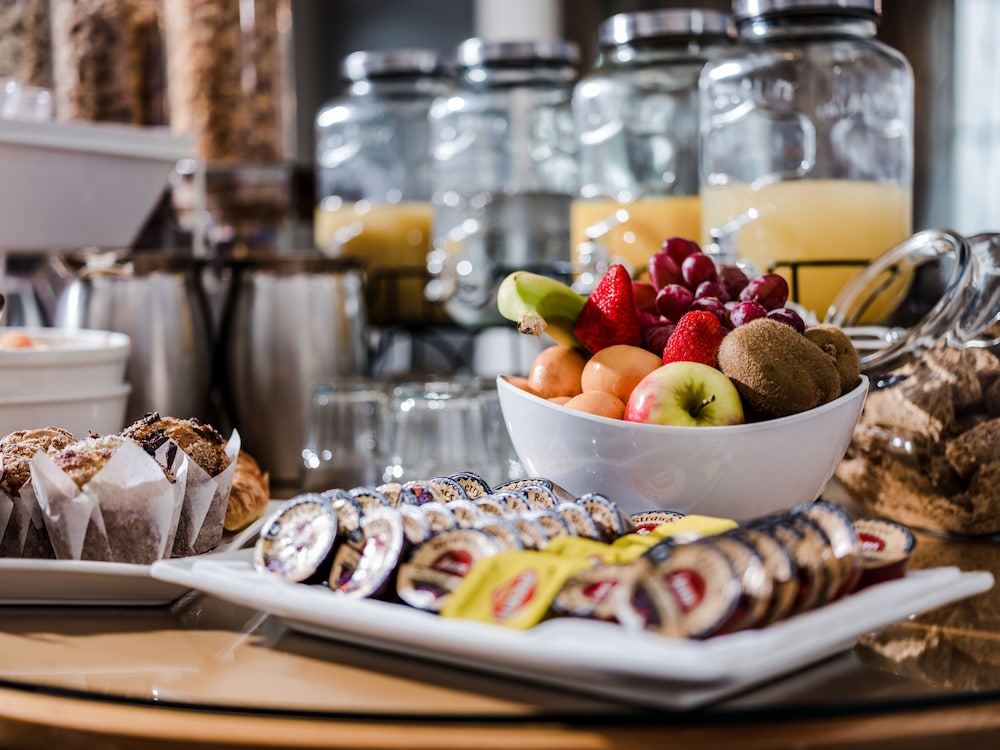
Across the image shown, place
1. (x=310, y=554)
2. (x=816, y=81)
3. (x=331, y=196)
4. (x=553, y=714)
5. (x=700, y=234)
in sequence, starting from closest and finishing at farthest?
(x=553, y=714) < (x=310, y=554) < (x=816, y=81) < (x=700, y=234) < (x=331, y=196)

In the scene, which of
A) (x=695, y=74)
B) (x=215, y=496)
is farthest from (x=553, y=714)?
(x=695, y=74)

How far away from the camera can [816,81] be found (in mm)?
1093

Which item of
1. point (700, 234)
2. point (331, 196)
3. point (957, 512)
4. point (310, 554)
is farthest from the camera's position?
point (331, 196)

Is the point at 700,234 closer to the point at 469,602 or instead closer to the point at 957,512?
the point at 957,512

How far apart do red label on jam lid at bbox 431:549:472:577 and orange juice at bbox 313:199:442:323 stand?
100 cm

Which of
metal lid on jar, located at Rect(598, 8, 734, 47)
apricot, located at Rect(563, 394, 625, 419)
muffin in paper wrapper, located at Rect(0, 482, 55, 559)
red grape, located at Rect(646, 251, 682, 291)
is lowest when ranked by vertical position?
muffin in paper wrapper, located at Rect(0, 482, 55, 559)

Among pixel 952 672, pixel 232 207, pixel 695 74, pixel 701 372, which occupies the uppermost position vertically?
pixel 695 74

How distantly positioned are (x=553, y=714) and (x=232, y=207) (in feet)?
4.35

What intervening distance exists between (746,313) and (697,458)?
11 cm

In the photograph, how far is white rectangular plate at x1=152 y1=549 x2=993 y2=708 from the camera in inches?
17.1

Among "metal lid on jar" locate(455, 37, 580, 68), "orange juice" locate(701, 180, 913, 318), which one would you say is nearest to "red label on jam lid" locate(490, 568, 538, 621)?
"orange juice" locate(701, 180, 913, 318)

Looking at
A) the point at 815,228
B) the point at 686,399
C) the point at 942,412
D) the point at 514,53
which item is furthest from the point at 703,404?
the point at 514,53

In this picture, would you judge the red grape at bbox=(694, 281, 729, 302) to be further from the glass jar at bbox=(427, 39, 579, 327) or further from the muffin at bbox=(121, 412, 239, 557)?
the glass jar at bbox=(427, 39, 579, 327)

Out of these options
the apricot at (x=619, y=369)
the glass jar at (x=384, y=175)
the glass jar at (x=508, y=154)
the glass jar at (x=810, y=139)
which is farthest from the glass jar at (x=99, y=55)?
the apricot at (x=619, y=369)
